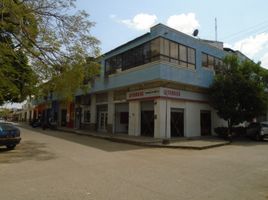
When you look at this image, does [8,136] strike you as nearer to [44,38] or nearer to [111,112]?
[44,38]

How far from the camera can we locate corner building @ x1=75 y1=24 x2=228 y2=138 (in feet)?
71.7

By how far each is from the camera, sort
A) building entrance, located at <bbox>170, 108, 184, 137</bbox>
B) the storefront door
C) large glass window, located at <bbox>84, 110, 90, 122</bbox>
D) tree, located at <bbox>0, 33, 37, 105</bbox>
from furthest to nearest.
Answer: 1. large glass window, located at <bbox>84, 110, 90, 122</bbox>
2. the storefront door
3. building entrance, located at <bbox>170, 108, 184, 137</bbox>
4. tree, located at <bbox>0, 33, 37, 105</bbox>

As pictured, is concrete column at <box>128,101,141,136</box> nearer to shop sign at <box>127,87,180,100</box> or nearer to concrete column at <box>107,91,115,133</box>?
shop sign at <box>127,87,180,100</box>

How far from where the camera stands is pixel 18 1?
482 inches

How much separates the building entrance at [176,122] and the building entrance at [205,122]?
3.14 meters

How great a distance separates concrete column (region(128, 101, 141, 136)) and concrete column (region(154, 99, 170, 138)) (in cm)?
242

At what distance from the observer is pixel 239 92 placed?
23578 millimetres

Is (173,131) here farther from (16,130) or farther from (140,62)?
(16,130)

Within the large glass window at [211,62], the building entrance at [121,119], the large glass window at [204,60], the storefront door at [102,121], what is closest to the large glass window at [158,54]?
the large glass window at [204,60]

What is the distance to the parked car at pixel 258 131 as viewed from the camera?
23656mm

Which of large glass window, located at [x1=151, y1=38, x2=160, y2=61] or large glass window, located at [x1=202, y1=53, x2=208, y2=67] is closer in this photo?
large glass window, located at [x1=151, y1=38, x2=160, y2=61]

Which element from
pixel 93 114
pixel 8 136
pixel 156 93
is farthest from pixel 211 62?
pixel 8 136

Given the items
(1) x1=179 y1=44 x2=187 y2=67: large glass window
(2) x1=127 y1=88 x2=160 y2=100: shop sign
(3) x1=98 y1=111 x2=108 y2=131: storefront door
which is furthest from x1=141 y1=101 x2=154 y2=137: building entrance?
(3) x1=98 y1=111 x2=108 y2=131: storefront door

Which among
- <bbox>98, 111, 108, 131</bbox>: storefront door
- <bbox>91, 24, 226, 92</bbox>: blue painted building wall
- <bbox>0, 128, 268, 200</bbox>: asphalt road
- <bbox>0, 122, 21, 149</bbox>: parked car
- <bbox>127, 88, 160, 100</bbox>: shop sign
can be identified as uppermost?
<bbox>91, 24, 226, 92</bbox>: blue painted building wall
